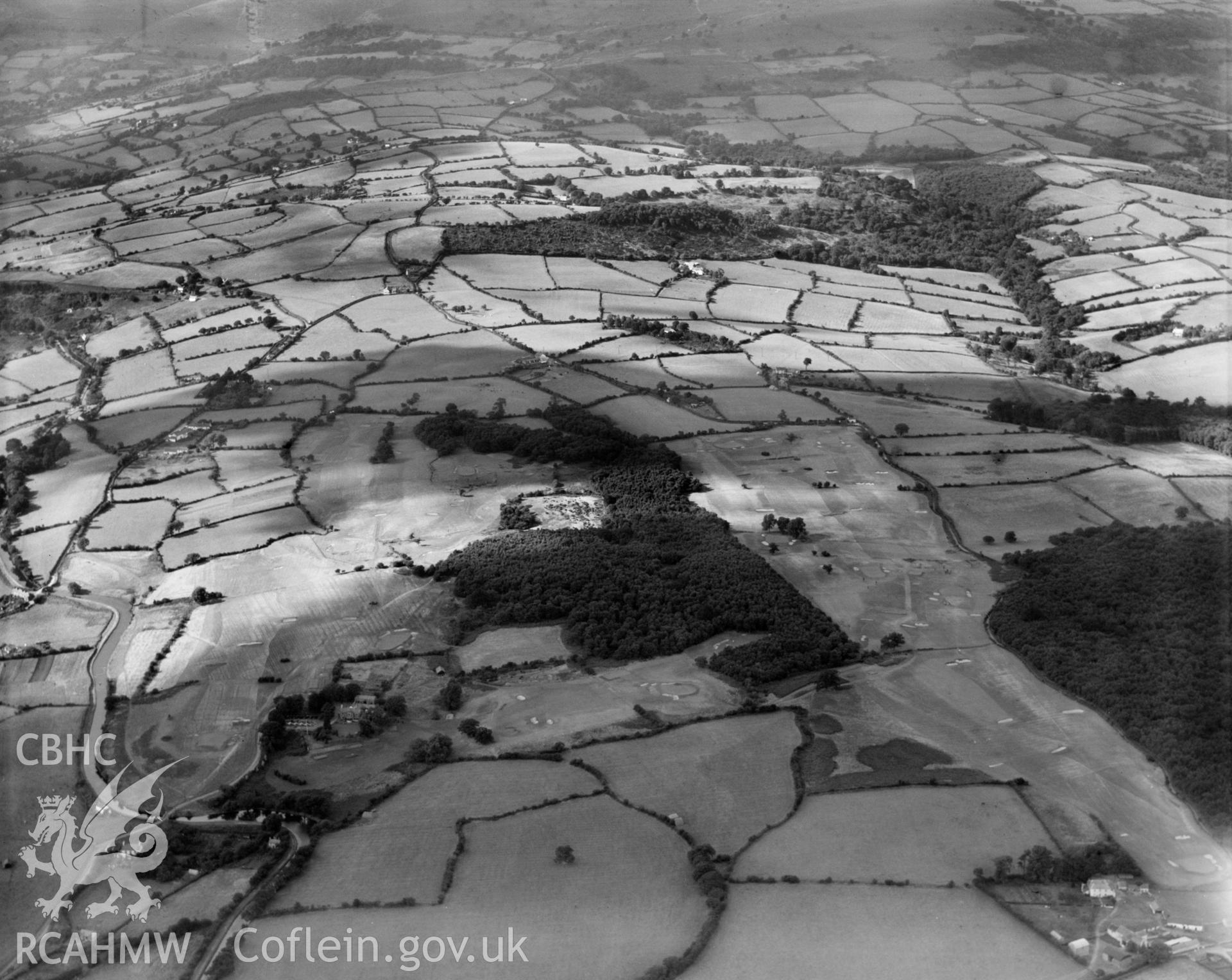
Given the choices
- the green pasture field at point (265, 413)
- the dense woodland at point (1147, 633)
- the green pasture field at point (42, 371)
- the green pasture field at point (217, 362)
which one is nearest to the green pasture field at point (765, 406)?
the dense woodland at point (1147, 633)

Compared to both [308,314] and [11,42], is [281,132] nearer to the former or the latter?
[11,42]

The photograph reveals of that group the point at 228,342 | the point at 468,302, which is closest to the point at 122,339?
the point at 228,342

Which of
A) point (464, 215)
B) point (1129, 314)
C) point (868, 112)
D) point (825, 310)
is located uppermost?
point (868, 112)

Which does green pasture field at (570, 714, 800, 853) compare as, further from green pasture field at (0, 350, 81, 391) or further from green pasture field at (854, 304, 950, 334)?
green pasture field at (0, 350, 81, 391)

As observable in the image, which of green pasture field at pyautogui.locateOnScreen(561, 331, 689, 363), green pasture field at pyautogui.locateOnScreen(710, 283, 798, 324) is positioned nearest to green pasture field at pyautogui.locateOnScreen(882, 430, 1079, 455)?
green pasture field at pyautogui.locateOnScreen(561, 331, 689, 363)

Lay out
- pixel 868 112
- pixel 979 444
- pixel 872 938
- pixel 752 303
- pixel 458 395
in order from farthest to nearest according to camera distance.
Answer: pixel 868 112, pixel 752 303, pixel 458 395, pixel 979 444, pixel 872 938

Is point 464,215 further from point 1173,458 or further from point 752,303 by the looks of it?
point 1173,458
